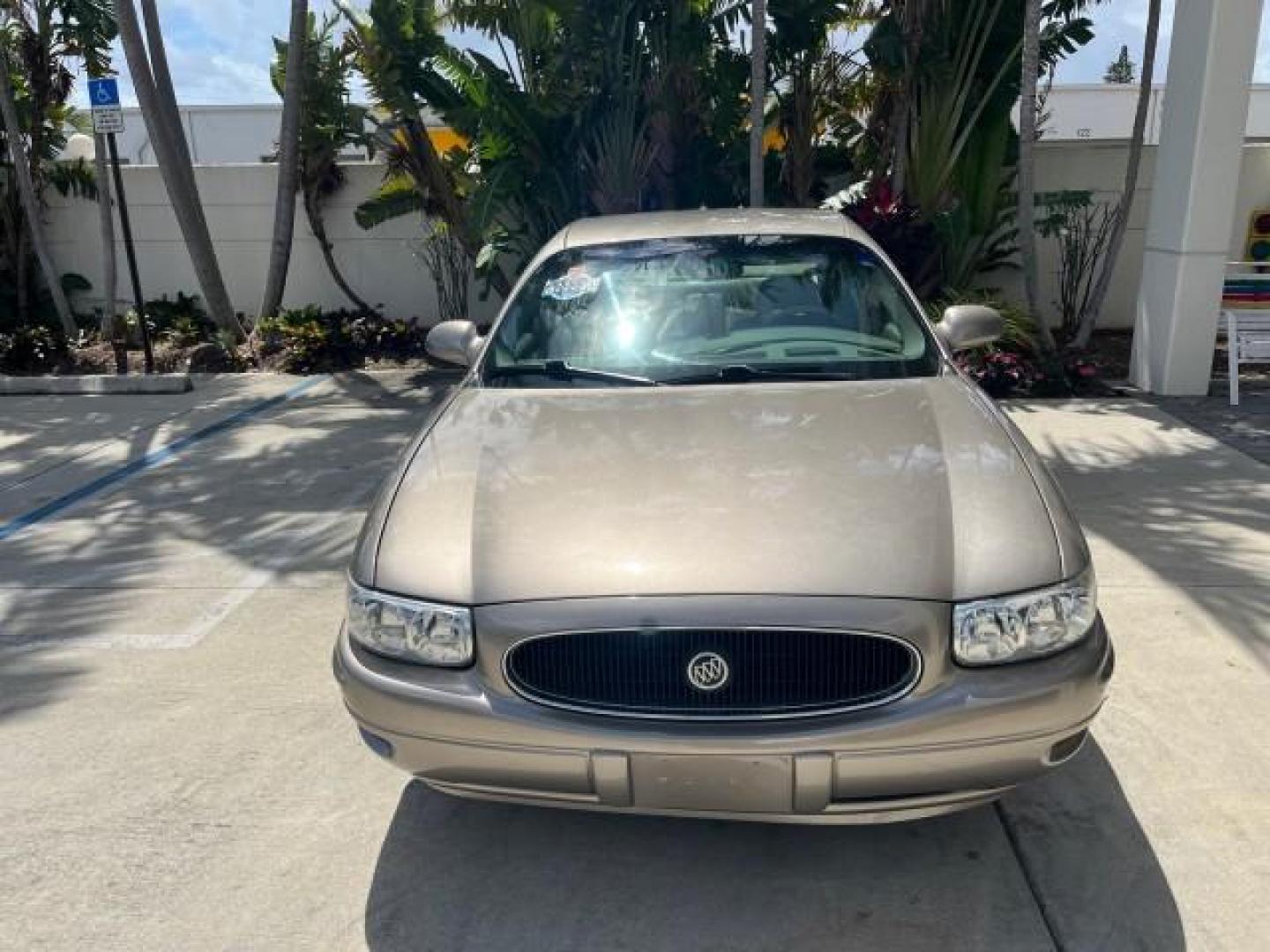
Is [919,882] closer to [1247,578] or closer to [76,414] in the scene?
[1247,578]

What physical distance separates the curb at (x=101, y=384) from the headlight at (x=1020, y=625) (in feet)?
27.5

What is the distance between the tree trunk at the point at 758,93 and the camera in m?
8.37

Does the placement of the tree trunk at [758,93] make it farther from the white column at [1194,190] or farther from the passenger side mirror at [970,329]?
the passenger side mirror at [970,329]

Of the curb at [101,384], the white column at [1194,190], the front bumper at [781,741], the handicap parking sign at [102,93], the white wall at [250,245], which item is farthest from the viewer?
the white wall at [250,245]

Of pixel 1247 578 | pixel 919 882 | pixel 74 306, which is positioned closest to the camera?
pixel 919 882

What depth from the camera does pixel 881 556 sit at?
2355mm

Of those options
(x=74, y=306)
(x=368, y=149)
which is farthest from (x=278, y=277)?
(x=74, y=306)

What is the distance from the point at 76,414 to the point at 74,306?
4.14 meters

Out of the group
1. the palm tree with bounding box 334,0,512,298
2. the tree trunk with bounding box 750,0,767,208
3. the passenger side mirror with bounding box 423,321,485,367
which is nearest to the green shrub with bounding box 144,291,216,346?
the palm tree with bounding box 334,0,512,298

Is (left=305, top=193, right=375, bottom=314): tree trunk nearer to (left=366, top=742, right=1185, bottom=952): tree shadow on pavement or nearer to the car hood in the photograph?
the car hood

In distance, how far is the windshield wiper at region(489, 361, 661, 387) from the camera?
3.46 metres

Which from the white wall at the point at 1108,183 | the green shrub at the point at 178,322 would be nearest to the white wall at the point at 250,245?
the green shrub at the point at 178,322

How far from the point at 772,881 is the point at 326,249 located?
978cm

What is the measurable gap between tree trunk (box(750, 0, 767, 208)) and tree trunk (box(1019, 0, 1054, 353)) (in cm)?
205
